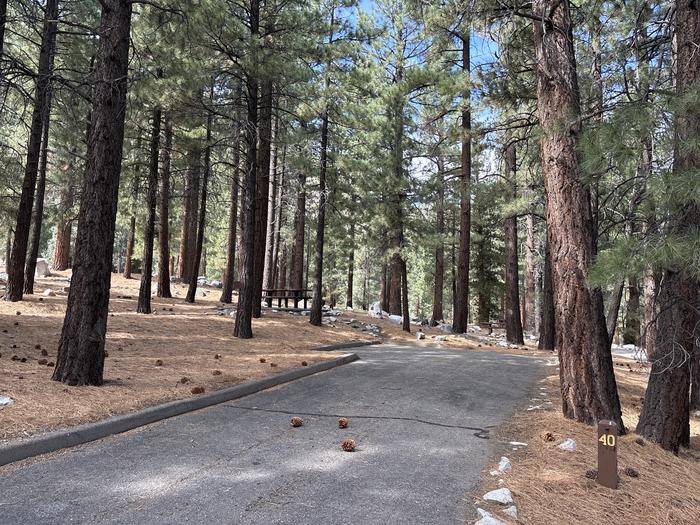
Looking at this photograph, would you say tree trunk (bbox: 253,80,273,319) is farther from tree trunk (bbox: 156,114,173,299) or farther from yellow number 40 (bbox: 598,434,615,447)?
yellow number 40 (bbox: 598,434,615,447)

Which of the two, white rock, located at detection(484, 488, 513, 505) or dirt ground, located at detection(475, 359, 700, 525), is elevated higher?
white rock, located at detection(484, 488, 513, 505)

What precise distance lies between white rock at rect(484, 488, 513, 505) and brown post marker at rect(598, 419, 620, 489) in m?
0.83

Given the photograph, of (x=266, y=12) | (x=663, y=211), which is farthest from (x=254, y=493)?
(x=266, y=12)

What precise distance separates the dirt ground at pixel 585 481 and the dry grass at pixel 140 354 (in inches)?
147

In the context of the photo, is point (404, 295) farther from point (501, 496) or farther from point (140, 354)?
point (501, 496)

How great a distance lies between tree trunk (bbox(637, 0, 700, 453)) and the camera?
193 inches

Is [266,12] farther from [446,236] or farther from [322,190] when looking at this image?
[446,236]

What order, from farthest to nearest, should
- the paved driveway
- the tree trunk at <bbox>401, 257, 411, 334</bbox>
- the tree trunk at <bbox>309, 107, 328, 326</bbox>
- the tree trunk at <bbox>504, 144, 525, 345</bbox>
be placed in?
the tree trunk at <bbox>401, 257, 411, 334</bbox> < the tree trunk at <bbox>504, 144, 525, 345</bbox> < the tree trunk at <bbox>309, 107, 328, 326</bbox> < the paved driveway

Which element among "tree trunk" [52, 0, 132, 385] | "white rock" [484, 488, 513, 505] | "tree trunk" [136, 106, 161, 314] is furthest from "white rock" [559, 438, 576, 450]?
"tree trunk" [136, 106, 161, 314]

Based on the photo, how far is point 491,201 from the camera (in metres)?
16.1

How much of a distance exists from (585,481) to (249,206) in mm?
9035

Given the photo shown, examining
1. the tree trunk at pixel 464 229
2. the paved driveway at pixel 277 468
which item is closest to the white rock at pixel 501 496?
the paved driveway at pixel 277 468

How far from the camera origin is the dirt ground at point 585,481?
10.6 feet

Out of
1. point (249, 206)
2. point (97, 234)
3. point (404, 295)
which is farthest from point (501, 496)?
point (404, 295)
